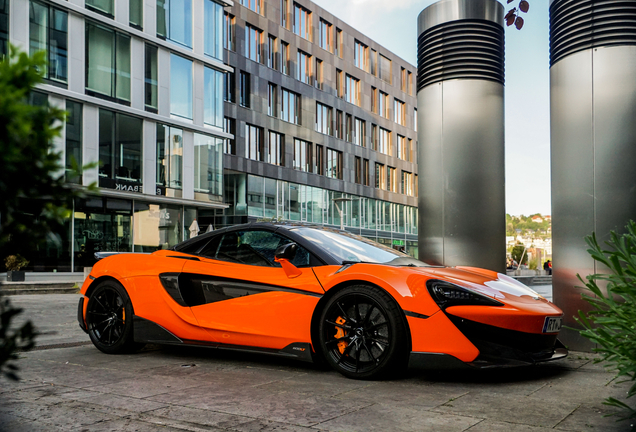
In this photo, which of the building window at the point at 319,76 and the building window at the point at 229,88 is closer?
the building window at the point at 229,88

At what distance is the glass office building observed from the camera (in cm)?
2652

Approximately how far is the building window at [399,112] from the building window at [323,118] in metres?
11.5

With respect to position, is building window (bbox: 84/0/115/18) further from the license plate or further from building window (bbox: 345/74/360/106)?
the license plate

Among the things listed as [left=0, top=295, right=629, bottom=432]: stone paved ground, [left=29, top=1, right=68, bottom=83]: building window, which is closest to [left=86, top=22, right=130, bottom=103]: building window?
[left=29, top=1, right=68, bottom=83]: building window

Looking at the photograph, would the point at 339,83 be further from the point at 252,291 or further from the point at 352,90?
the point at 252,291

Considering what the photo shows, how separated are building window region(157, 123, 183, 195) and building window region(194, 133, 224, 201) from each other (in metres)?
1.20

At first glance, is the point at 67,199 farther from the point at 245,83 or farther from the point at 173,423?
the point at 245,83

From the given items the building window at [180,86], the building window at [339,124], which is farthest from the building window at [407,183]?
the building window at [180,86]

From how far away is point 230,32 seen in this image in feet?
133

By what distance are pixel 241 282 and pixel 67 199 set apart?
12.6 feet

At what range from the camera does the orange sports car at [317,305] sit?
4516 millimetres

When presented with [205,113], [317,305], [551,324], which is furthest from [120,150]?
[551,324]

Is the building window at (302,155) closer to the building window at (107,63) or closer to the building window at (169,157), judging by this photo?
the building window at (169,157)

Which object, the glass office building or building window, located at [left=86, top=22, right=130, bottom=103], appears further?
building window, located at [left=86, top=22, right=130, bottom=103]
